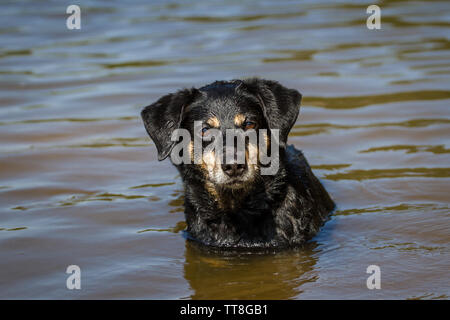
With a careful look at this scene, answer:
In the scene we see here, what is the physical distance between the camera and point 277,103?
228 inches

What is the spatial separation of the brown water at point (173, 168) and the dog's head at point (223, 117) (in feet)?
2.81

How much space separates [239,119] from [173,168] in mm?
2510

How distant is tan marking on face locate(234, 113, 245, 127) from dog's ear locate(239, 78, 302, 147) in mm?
263

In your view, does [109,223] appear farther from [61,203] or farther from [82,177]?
[82,177]

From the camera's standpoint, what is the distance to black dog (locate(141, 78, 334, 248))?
18.7ft

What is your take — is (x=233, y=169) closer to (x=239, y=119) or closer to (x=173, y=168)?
(x=239, y=119)

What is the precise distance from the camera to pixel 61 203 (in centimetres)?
698

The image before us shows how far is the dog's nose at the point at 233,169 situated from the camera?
5.26 meters

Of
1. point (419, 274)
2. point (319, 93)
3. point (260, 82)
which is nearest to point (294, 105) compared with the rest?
point (260, 82)

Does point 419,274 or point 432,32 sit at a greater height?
point 432,32

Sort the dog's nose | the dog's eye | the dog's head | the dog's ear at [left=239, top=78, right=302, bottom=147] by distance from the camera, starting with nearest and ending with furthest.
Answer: the dog's nose, the dog's head, the dog's eye, the dog's ear at [left=239, top=78, right=302, bottom=147]

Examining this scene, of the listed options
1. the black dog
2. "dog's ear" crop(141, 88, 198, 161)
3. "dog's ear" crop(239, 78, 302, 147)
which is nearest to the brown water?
the black dog

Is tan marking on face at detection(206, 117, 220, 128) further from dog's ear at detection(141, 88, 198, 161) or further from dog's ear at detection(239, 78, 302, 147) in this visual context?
dog's ear at detection(239, 78, 302, 147)
